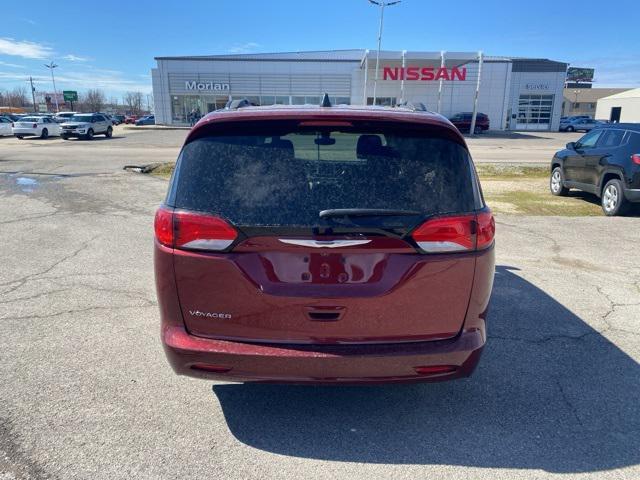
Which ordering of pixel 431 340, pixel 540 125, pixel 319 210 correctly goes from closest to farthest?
1. pixel 319 210
2. pixel 431 340
3. pixel 540 125

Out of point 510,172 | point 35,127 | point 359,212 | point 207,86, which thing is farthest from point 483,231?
point 207,86

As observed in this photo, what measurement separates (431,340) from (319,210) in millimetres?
954

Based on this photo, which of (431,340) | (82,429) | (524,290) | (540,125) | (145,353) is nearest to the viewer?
(431,340)

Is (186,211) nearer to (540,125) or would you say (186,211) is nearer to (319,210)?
(319,210)

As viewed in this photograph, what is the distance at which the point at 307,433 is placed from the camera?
279 cm

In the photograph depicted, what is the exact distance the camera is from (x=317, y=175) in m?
2.43

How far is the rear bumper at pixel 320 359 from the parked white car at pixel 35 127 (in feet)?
121

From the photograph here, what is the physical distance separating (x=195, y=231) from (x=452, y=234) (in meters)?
1.37

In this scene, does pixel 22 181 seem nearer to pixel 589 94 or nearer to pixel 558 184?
pixel 558 184

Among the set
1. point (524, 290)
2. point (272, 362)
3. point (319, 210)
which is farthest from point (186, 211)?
point (524, 290)

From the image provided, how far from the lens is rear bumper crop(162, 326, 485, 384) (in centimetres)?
243

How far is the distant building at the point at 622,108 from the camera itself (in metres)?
54.8

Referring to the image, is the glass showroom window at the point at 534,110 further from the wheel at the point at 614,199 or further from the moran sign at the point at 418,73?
the wheel at the point at 614,199

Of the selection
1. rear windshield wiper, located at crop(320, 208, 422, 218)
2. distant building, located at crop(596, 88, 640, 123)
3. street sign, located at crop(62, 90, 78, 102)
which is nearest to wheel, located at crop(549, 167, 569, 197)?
rear windshield wiper, located at crop(320, 208, 422, 218)
